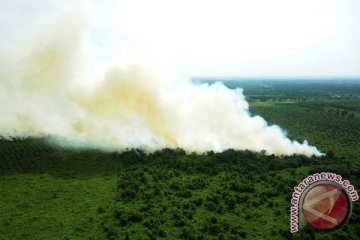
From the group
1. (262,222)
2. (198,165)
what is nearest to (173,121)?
(198,165)

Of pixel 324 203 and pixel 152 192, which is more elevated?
pixel 324 203

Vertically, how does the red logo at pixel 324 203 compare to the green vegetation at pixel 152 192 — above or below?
above

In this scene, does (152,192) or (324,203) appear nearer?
(324,203)

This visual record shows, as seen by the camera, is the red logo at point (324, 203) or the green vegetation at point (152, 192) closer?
the red logo at point (324, 203)

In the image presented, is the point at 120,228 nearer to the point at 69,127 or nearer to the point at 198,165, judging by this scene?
the point at 198,165

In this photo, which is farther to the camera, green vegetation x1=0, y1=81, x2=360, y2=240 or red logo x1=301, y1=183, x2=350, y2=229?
green vegetation x1=0, y1=81, x2=360, y2=240
